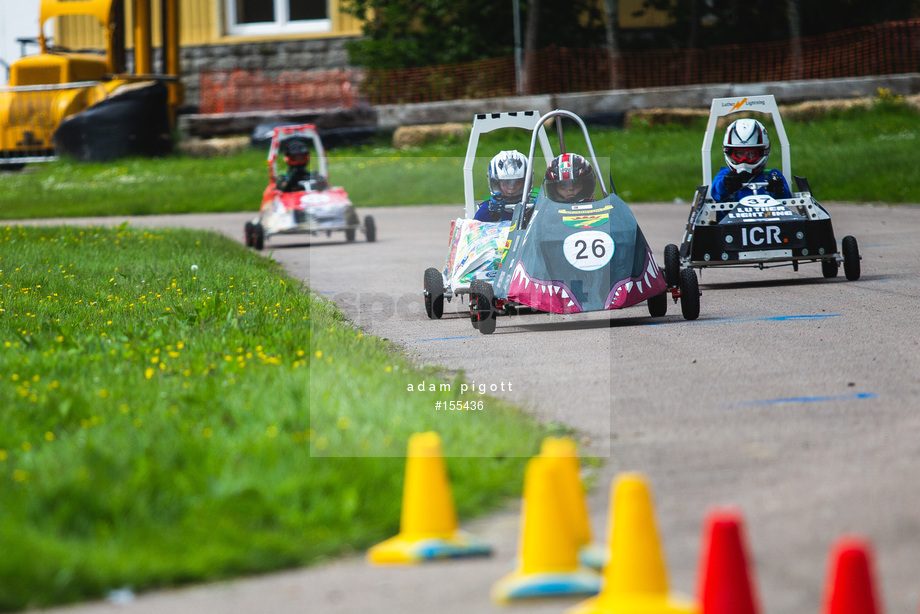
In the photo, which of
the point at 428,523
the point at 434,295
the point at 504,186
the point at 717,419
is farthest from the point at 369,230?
the point at 428,523

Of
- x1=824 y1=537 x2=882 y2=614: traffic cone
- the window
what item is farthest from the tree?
x1=824 y1=537 x2=882 y2=614: traffic cone

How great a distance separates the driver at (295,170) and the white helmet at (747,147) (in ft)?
23.1

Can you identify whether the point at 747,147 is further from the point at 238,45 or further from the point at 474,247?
the point at 238,45

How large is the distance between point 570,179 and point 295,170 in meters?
7.84

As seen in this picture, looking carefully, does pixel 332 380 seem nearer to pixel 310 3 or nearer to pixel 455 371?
pixel 455 371

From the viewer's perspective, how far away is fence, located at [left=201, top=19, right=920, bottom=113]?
26484 mm

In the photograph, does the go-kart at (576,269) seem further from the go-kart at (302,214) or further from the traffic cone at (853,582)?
the go-kart at (302,214)

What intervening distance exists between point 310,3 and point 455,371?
29.5m

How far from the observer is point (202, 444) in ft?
15.9

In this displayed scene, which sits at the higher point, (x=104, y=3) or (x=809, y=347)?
(x=104, y=3)

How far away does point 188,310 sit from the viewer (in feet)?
28.8

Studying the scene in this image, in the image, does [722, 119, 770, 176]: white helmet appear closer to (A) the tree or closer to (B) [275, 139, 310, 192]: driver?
(B) [275, 139, 310, 192]: driver

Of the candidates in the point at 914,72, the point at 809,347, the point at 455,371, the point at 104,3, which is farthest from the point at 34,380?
the point at 104,3

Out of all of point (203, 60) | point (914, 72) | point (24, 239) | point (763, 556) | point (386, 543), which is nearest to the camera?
point (763, 556)
